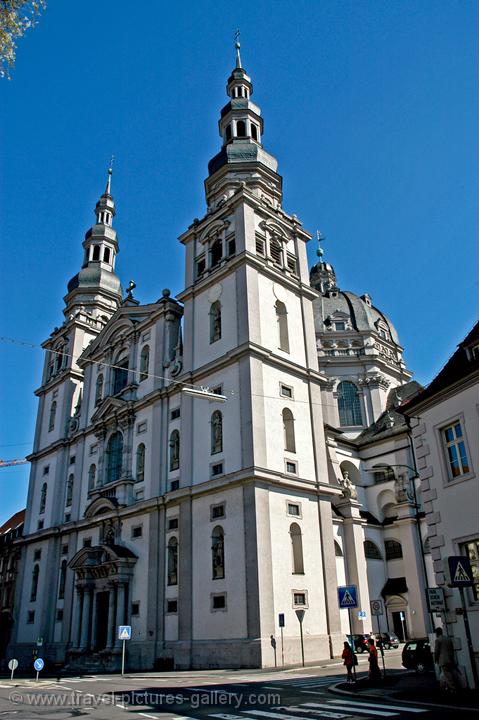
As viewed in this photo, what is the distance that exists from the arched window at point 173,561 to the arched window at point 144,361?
11945 mm

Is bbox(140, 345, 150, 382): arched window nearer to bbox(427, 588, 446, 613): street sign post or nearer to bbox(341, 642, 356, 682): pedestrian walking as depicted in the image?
bbox(341, 642, 356, 682): pedestrian walking

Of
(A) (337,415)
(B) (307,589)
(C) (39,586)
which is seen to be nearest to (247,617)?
(B) (307,589)

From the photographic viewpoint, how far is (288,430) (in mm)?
32188

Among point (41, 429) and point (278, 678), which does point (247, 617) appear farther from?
point (41, 429)

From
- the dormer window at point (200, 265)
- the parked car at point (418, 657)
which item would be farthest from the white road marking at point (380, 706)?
the dormer window at point (200, 265)

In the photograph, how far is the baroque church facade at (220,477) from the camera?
28281mm

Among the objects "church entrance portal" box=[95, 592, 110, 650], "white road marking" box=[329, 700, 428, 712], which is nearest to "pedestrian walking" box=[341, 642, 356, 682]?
"white road marking" box=[329, 700, 428, 712]

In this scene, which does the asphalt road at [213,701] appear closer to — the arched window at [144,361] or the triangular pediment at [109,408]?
the triangular pediment at [109,408]

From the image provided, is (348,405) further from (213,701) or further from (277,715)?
(277,715)

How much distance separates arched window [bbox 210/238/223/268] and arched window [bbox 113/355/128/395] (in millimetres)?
10607

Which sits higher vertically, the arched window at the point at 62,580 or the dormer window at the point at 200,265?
the dormer window at the point at 200,265

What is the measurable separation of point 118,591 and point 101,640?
455 cm

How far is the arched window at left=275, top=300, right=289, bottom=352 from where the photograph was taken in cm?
3478

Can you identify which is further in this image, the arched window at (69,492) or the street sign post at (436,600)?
the arched window at (69,492)
